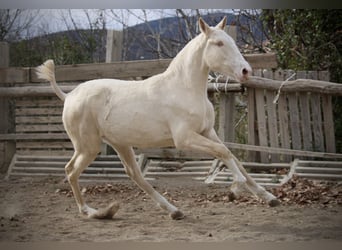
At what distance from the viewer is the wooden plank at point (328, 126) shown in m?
3.26

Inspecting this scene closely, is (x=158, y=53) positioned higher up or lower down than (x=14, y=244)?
higher up

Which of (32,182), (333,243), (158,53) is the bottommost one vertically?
(333,243)

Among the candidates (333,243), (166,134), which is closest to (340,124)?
(333,243)

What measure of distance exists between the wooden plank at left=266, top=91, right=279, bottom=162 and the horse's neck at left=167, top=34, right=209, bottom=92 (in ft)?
2.07

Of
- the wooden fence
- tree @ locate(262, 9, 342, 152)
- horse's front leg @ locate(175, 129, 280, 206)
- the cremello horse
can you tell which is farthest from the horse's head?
tree @ locate(262, 9, 342, 152)

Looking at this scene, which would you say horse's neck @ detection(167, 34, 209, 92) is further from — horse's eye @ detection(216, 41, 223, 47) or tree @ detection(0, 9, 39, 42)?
tree @ detection(0, 9, 39, 42)

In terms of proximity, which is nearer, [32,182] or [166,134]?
[166,134]

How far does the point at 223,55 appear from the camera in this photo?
2.86 metres

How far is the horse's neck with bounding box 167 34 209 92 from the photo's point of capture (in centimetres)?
292

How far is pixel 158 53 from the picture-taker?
3.38 metres

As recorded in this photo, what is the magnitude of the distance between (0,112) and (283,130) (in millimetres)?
1756

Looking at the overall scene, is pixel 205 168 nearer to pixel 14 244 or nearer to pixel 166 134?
pixel 166 134

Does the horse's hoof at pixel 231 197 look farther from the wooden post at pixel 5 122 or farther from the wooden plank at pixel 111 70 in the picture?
the wooden post at pixel 5 122

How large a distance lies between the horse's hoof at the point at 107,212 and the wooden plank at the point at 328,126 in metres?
1.34
